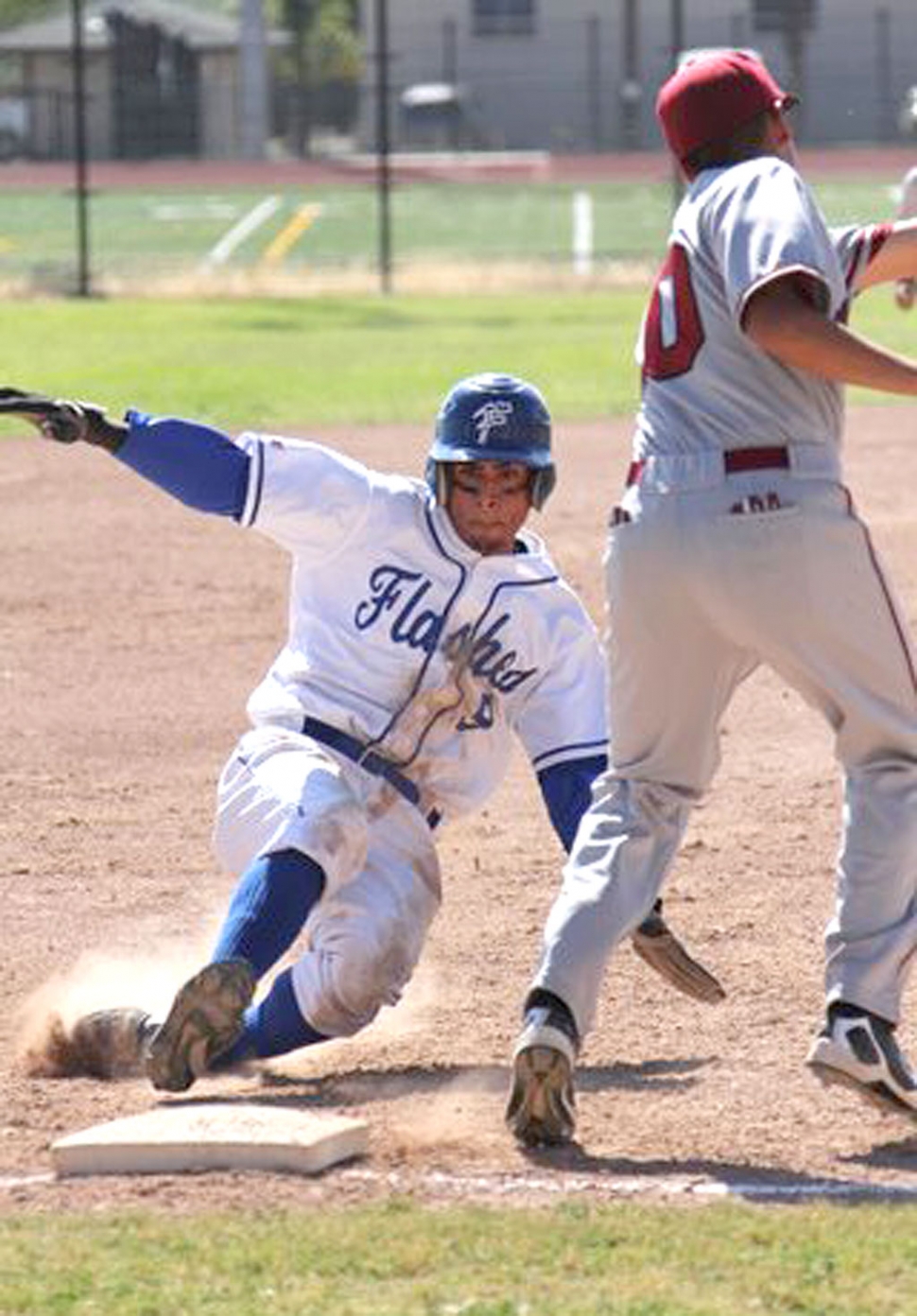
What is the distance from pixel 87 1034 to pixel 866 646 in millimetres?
1899

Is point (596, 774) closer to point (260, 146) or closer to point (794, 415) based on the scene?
point (794, 415)

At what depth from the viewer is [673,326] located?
5418 millimetres

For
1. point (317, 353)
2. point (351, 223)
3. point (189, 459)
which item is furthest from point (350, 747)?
point (351, 223)

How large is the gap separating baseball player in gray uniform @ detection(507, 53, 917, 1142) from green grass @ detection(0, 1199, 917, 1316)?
0.55 meters

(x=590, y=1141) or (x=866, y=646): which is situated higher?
(x=866, y=646)

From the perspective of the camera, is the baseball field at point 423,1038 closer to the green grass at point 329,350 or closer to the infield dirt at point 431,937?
the infield dirt at point 431,937

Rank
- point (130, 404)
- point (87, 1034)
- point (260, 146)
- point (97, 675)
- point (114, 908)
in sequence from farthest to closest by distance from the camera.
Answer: point (260, 146)
point (130, 404)
point (97, 675)
point (114, 908)
point (87, 1034)

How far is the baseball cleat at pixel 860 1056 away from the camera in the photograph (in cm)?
541

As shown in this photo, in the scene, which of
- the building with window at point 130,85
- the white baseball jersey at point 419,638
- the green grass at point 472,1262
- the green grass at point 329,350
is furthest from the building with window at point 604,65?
→ the green grass at point 472,1262

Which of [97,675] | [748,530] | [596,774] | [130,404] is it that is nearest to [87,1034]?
[596,774]

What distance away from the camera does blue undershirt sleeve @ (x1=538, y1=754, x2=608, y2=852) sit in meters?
6.48

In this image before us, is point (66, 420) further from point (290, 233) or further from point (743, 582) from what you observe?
point (290, 233)

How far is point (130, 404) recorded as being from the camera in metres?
17.9

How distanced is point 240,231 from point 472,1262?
1306 inches
